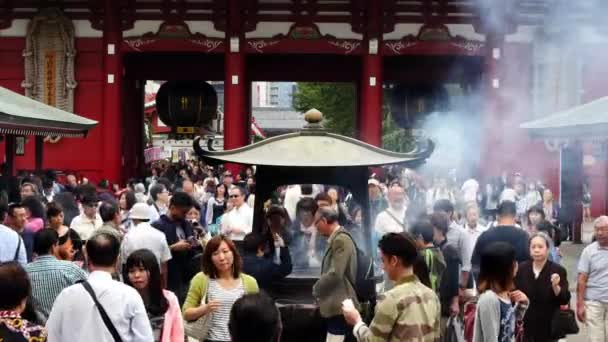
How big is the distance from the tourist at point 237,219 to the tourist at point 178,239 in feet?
6.86

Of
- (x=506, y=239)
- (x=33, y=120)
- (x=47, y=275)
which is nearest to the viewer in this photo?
(x=47, y=275)

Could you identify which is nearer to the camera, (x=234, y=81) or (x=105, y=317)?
(x=105, y=317)

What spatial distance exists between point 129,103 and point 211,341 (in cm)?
1922

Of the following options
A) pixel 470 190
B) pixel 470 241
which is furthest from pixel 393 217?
pixel 470 190

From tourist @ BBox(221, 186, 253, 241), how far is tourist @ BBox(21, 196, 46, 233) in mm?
2388

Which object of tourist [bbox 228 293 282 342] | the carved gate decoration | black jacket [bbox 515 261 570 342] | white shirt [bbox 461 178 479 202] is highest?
the carved gate decoration

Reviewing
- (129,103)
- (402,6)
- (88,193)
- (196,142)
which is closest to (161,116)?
(129,103)

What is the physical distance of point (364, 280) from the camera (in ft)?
21.5

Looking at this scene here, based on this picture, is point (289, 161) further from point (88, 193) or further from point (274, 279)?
point (88, 193)

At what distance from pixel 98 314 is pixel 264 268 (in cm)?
228

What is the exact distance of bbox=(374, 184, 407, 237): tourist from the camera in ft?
30.8

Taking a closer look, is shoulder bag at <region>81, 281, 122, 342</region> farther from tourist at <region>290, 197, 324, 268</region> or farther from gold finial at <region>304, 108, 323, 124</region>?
tourist at <region>290, 197, 324, 268</region>

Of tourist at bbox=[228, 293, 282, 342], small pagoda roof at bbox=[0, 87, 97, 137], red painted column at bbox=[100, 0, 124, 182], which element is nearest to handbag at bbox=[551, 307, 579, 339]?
tourist at bbox=[228, 293, 282, 342]

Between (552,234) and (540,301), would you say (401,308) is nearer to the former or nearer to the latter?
(540,301)
